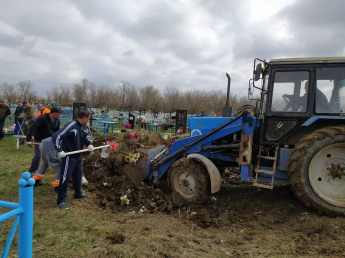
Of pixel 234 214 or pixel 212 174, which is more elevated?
pixel 212 174

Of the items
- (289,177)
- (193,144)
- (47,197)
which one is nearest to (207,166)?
(193,144)

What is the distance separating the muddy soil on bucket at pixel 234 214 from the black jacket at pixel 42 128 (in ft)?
4.63

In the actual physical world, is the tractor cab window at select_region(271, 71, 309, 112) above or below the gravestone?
above

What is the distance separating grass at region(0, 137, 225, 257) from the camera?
3146mm

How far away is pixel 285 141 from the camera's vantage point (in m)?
4.68

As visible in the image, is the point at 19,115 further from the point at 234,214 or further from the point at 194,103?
the point at 194,103

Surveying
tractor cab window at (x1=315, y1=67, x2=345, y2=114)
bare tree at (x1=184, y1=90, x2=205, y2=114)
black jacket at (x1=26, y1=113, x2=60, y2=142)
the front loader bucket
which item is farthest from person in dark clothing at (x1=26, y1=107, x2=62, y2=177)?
bare tree at (x1=184, y1=90, x2=205, y2=114)

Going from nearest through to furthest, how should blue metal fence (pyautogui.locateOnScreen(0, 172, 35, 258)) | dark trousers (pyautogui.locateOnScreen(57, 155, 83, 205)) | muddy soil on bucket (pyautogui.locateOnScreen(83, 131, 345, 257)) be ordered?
blue metal fence (pyautogui.locateOnScreen(0, 172, 35, 258)), muddy soil on bucket (pyautogui.locateOnScreen(83, 131, 345, 257)), dark trousers (pyautogui.locateOnScreen(57, 155, 83, 205))

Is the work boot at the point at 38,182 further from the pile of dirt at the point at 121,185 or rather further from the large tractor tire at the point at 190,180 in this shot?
the large tractor tire at the point at 190,180

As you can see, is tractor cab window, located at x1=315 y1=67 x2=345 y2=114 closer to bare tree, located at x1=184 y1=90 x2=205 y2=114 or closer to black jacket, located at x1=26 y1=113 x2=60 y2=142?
black jacket, located at x1=26 y1=113 x2=60 y2=142

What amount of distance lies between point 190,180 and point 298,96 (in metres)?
2.48

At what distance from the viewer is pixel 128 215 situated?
14.8ft

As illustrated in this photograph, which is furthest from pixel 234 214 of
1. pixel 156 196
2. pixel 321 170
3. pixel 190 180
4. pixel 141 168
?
pixel 141 168

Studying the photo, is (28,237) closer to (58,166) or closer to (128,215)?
(128,215)
